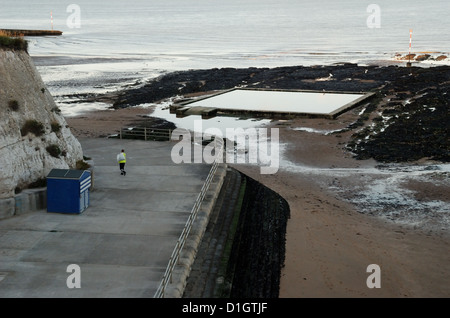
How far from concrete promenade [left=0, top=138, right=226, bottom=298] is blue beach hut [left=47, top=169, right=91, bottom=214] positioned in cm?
29

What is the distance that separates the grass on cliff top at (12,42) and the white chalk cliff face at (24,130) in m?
0.19

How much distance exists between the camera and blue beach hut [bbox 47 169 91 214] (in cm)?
1770

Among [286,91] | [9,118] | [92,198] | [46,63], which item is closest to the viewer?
[9,118]

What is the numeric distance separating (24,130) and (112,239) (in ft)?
Result: 18.4

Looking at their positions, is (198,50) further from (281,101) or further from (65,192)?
(65,192)

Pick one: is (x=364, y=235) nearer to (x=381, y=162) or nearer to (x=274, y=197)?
(x=274, y=197)

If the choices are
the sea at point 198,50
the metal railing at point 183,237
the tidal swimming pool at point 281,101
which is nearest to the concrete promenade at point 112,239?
the metal railing at point 183,237

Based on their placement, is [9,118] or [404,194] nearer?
[9,118]

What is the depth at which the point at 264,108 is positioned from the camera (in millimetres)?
44500

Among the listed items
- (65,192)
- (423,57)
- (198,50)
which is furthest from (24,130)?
(198,50)

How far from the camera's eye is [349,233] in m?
20.8

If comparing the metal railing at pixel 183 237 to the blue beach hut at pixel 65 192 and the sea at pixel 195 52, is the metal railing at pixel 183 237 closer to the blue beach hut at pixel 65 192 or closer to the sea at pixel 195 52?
the blue beach hut at pixel 65 192
